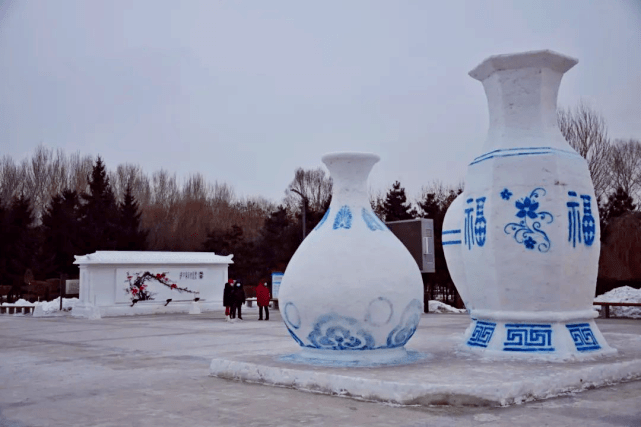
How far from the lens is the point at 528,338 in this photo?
32.4ft

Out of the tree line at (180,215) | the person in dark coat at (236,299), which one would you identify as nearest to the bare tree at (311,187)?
the tree line at (180,215)

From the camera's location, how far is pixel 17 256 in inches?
1854

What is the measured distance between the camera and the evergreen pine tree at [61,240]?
4538cm

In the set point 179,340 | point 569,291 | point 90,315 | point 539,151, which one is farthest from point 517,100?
point 90,315

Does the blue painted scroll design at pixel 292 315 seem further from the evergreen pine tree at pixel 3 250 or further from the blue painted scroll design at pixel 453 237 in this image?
the evergreen pine tree at pixel 3 250

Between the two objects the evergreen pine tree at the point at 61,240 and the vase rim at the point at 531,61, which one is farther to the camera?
the evergreen pine tree at the point at 61,240

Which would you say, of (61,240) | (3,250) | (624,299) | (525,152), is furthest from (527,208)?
(3,250)

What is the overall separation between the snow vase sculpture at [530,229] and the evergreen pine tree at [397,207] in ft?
111

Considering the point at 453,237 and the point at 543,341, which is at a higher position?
the point at 453,237

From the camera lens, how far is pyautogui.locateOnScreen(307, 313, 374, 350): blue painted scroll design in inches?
356

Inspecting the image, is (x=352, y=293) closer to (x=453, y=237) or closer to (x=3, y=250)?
(x=453, y=237)

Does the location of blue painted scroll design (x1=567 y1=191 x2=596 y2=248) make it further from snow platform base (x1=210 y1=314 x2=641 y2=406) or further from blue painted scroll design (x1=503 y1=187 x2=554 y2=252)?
snow platform base (x1=210 y1=314 x2=641 y2=406)

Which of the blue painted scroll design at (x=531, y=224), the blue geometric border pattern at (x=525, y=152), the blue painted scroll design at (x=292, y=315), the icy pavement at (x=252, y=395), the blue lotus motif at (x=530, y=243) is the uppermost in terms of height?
the blue geometric border pattern at (x=525, y=152)

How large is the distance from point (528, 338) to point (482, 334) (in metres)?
0.80
